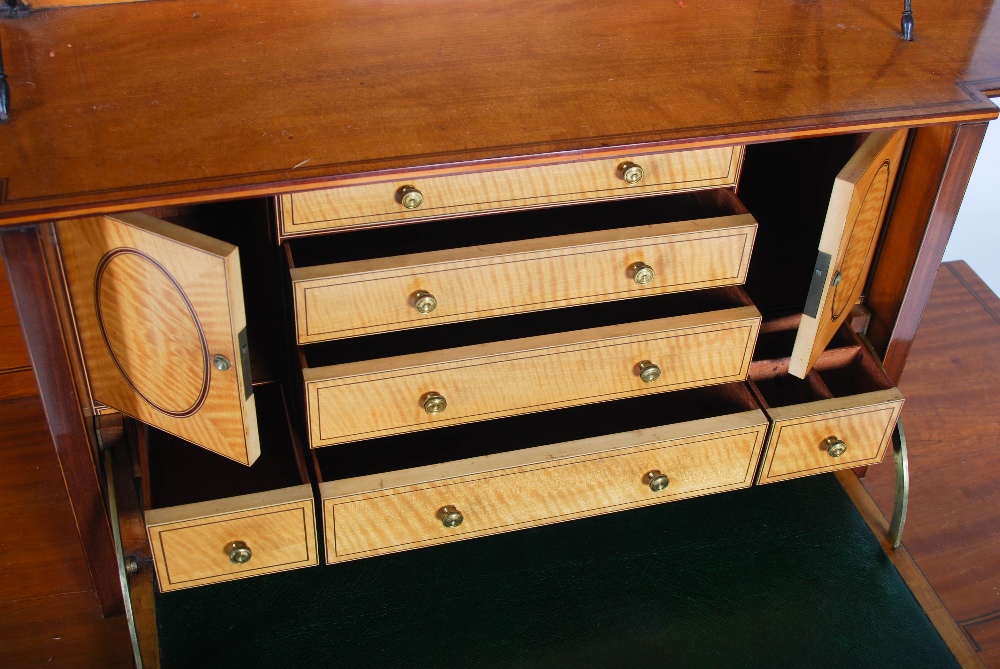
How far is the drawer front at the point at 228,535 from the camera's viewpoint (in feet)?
4.14

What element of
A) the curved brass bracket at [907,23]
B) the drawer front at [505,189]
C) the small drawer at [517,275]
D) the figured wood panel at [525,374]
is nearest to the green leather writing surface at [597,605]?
the figured wood panel at [525,374]

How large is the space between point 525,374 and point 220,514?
0.41 m

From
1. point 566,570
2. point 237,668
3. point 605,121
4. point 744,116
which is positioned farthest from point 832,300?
point 237,668

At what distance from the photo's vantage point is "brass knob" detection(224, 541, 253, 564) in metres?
1.30

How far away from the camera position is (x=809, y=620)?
58.4 inches

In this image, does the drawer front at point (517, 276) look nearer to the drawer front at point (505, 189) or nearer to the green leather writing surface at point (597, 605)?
the drawer front at point (505, 189)

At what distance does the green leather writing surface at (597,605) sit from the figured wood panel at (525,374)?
27cm

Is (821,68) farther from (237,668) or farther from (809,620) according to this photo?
→ (237,668)

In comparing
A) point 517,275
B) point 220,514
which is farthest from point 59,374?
point 517,275

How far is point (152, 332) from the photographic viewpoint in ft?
3.97

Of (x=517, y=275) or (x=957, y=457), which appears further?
(x=957, y=457)

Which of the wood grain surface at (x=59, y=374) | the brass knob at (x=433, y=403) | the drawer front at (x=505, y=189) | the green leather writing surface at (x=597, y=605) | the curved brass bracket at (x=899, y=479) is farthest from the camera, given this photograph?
the curved brass bracket at (x=899, y=479)

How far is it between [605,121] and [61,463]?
2.45ft

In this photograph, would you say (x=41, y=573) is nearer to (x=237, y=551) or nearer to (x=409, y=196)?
(x=237, y=551)
